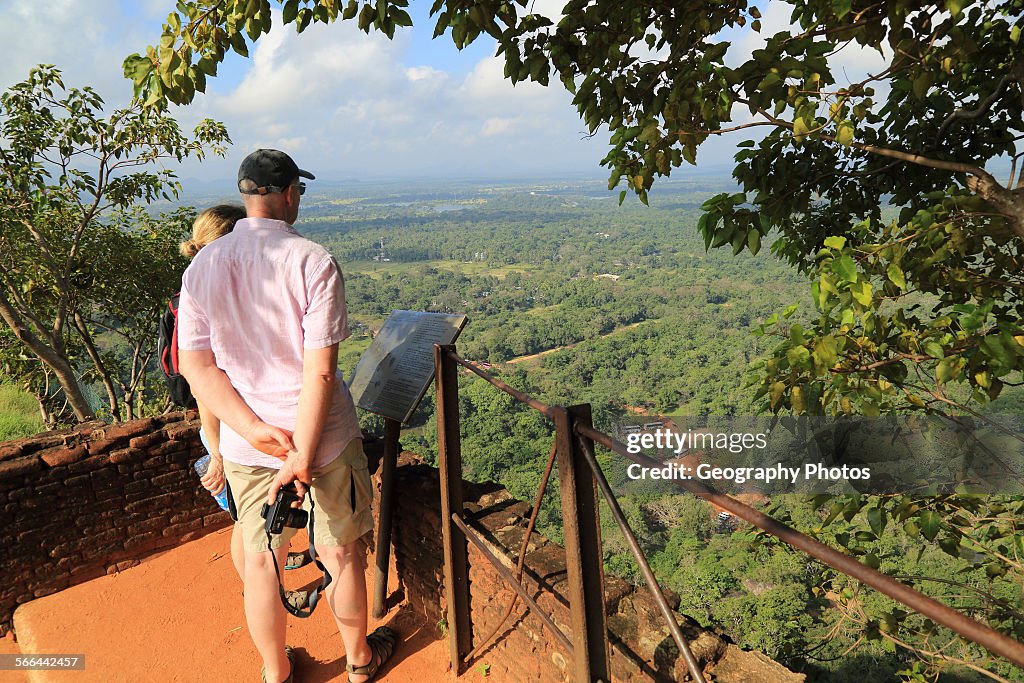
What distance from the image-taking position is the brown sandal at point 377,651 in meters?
2.65

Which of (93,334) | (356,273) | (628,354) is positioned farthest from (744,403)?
(356,273)

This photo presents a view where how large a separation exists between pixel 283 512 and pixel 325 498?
0.70ft

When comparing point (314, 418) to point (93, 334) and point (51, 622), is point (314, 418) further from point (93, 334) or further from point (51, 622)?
point (93, 334)

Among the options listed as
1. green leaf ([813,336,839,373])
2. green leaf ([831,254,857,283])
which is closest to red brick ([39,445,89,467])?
green leaf ([813,336,839,373])

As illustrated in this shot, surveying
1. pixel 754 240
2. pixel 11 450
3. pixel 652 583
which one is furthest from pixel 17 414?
pixel 652 583

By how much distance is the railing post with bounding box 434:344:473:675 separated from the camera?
2.55 m

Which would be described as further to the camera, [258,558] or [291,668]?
[291,668]

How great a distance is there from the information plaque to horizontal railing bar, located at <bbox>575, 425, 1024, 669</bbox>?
155 centimetres

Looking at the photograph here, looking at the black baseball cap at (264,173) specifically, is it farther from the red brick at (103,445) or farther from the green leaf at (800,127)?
the red brick at (103,445)

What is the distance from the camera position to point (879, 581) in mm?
909

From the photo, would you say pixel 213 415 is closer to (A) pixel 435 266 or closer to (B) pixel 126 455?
(B) pixel 126 455

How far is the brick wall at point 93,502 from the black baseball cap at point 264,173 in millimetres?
2616

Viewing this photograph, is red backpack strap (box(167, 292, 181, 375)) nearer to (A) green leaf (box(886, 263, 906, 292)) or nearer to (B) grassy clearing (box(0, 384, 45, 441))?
(A) green leaf (box(886, 263, 906, 292))

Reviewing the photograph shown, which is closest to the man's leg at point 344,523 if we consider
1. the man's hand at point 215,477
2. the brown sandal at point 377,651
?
the brown sandal at point 377,651
